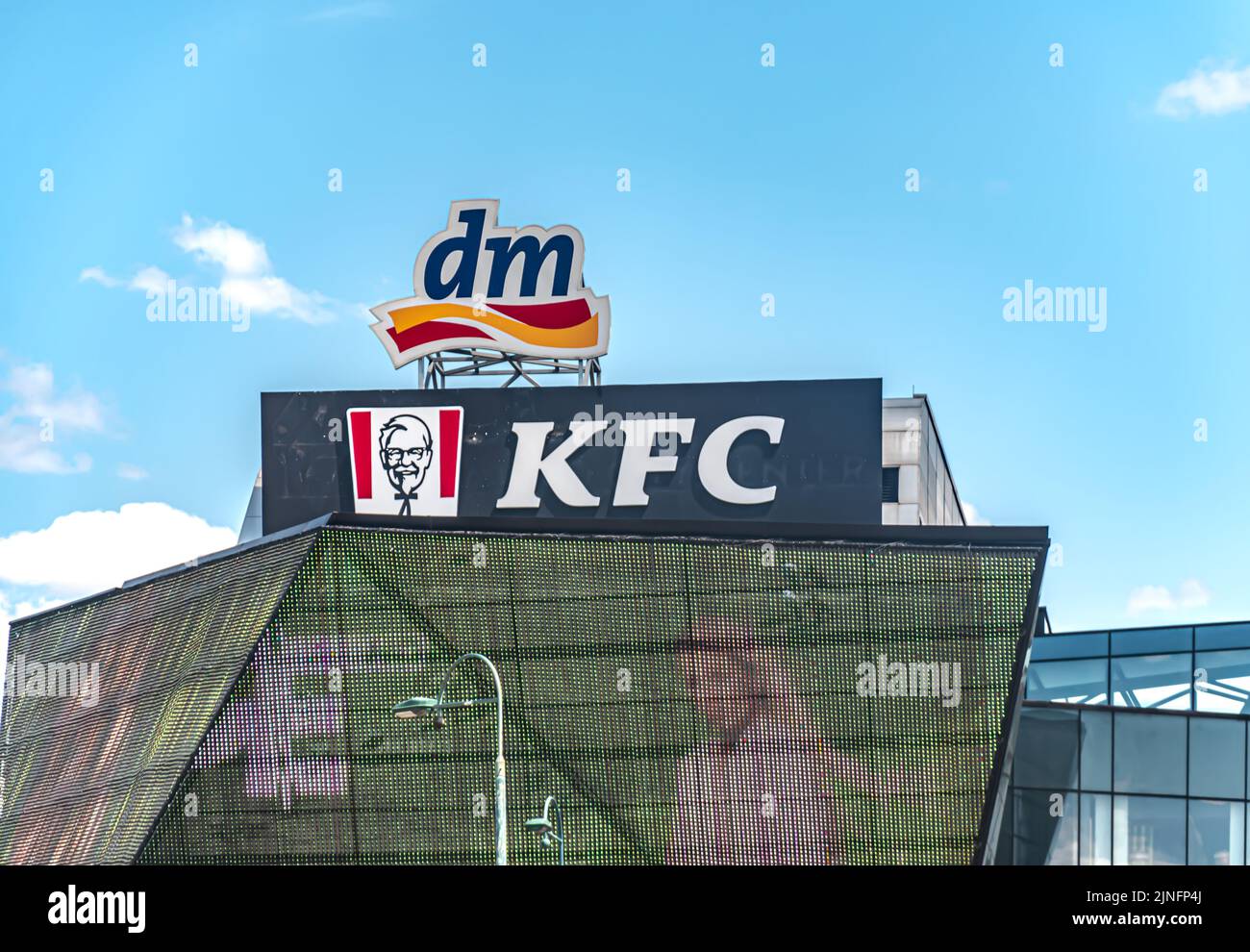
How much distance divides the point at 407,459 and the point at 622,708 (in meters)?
17.0

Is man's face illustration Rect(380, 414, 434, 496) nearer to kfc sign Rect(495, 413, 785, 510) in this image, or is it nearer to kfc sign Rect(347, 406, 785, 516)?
kfc sign Rect(347, 406, 785, 516)

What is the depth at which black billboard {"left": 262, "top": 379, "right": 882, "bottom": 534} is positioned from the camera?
46781mm

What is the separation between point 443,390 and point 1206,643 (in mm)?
30133

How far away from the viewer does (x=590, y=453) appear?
158ft

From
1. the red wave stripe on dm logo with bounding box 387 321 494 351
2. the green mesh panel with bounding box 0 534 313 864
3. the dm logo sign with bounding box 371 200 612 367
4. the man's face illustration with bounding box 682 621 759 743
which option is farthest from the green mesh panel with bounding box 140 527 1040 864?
the red wave stripe on dm logo with bounding box 387 321 494 351

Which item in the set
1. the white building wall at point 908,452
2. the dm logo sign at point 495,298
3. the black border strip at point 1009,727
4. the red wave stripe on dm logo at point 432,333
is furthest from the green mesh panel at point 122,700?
the white building wall at point 908,452

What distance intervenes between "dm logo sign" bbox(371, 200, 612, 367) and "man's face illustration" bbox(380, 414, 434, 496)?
2046 millimetres

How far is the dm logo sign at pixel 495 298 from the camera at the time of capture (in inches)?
1886

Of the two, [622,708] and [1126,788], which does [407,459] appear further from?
[1126,788]

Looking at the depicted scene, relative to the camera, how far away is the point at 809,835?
33.1m

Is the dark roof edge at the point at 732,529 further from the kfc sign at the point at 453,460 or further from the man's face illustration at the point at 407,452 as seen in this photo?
the man's face illustration at the point at 407,452

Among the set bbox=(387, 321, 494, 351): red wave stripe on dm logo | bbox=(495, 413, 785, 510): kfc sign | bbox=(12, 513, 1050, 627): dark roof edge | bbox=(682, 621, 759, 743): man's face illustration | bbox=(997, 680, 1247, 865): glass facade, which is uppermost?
bbox=(387, 321, 494, 351): red wave stripe on dm logo

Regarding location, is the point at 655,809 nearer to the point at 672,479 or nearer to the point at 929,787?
the point at 929,787
